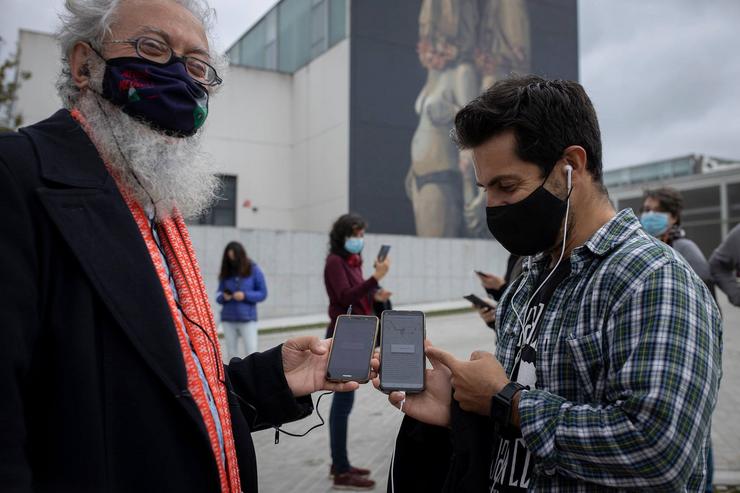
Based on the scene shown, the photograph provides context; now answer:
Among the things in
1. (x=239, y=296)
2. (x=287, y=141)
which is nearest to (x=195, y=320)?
(x=239, y=296)

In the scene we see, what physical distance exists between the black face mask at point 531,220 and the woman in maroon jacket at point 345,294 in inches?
121

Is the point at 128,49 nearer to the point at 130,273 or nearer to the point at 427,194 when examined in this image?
the point at 130,273

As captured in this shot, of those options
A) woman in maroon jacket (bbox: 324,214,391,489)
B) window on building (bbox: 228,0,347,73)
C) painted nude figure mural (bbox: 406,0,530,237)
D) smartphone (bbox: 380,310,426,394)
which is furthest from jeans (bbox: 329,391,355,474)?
window on building (bbox: 228,0,347,73)

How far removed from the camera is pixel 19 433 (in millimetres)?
1372

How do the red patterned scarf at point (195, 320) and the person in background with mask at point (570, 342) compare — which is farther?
the red patterned scarf at point (195, 320)

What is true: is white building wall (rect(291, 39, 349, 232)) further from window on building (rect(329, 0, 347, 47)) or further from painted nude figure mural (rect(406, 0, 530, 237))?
painted nude figure mural (rect(406, 0, 530, 237))

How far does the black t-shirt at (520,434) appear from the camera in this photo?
1884 mm

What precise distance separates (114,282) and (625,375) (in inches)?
53.3

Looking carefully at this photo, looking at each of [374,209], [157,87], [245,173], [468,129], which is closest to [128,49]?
[157,87]

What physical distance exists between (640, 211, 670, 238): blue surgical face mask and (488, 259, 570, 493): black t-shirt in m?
3.32

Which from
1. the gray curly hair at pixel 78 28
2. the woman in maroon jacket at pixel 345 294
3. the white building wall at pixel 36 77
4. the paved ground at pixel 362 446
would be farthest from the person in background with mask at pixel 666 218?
the white building wall at pixel 36 77

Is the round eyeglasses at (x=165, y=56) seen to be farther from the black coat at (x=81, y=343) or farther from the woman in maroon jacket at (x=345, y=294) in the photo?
the woman in maroon jacket at (x=345, y=294)

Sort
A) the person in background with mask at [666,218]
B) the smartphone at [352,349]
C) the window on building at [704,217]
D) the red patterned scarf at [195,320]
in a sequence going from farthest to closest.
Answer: the window on building at [704,217] → the person in background with mask at [666,218] → the smartphone at [352,349] → the red patterned scarf at [195,320]

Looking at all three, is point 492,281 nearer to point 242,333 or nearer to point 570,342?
point 570,342
